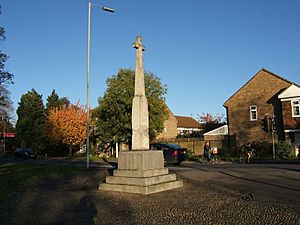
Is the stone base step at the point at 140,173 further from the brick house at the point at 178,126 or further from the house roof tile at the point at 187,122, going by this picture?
the house roof tile at the point at 187,122

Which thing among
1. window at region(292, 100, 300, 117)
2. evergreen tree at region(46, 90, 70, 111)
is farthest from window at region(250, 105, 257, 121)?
evergreen tree at region(46, 90, 70, 111)

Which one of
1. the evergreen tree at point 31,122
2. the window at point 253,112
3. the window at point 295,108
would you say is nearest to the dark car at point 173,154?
the window at point 295,108

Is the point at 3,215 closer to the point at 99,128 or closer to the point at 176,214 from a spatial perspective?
the point at 176,214

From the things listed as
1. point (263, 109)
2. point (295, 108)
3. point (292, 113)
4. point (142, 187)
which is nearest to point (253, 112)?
point (263, 109)

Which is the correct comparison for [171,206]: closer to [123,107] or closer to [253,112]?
[123,107]

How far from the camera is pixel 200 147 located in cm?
3331

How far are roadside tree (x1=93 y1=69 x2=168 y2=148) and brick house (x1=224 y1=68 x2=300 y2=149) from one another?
324 inches

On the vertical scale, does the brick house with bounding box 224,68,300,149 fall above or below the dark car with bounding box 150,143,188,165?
above

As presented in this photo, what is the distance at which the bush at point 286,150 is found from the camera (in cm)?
2523

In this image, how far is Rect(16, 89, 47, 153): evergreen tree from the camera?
50.3m

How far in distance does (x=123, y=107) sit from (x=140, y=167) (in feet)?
73.8

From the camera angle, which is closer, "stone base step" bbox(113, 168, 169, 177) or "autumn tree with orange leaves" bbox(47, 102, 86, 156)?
"stone base step" bbox(113, 168, 169, 177)

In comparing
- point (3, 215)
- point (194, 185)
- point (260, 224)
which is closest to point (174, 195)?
point (194, 185)

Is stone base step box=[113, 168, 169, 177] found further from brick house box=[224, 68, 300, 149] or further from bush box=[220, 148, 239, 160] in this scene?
brick house box=[224, 68, 300, 149]
